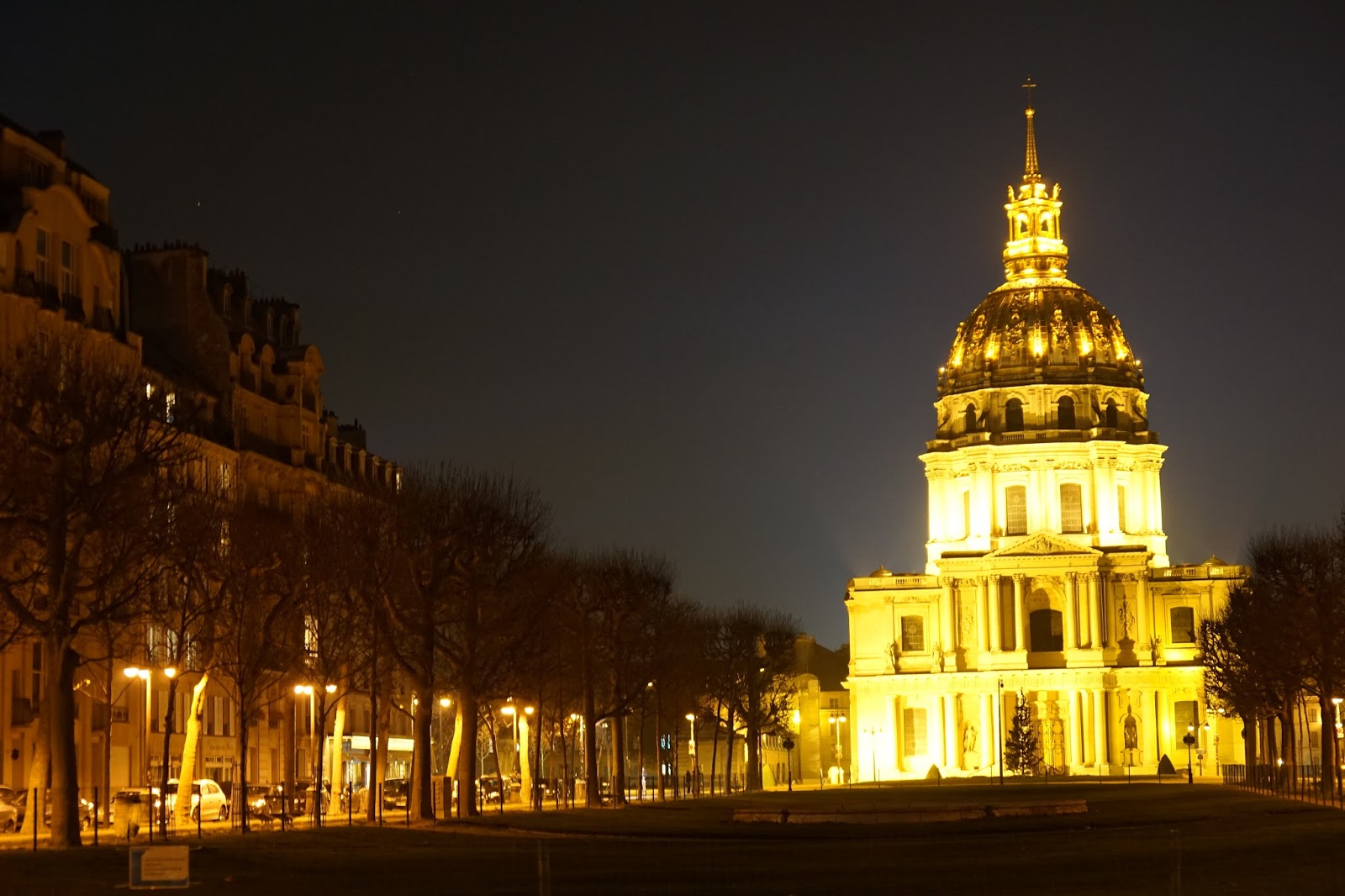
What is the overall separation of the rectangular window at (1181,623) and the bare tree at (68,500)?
13072 cm

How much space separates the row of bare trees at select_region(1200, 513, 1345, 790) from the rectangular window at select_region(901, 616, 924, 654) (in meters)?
62.1

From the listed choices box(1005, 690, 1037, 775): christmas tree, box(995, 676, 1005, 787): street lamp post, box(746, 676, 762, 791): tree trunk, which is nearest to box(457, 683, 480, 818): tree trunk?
box(746, 676, 762, 791): tree trunk

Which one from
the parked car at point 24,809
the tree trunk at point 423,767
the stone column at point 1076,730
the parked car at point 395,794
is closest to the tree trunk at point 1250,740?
the stone column at point 1076,730

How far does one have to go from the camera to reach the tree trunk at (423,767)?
2586 inches

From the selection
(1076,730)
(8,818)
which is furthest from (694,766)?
(8,818)

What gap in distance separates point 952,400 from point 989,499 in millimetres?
11991

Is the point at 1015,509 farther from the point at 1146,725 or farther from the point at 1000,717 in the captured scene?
the point at 1146,725

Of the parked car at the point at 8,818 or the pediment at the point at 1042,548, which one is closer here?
the parked car at the point at 8,818

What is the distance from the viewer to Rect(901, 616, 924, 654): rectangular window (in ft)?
599

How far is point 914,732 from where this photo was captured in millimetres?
180250

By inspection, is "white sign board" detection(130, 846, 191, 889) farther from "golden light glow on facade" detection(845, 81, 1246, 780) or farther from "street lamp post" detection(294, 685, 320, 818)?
"golden light glow on facade" detection(845, 81, 1246, 780)

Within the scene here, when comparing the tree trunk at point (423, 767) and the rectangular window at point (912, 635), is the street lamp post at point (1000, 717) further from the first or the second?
the tree trunk at point (423, 767)

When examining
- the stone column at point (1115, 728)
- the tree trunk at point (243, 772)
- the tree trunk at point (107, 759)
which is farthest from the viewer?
the stone column at point (1115, 728)

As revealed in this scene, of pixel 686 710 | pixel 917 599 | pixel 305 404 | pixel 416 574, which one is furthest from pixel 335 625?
pixel 917 599
